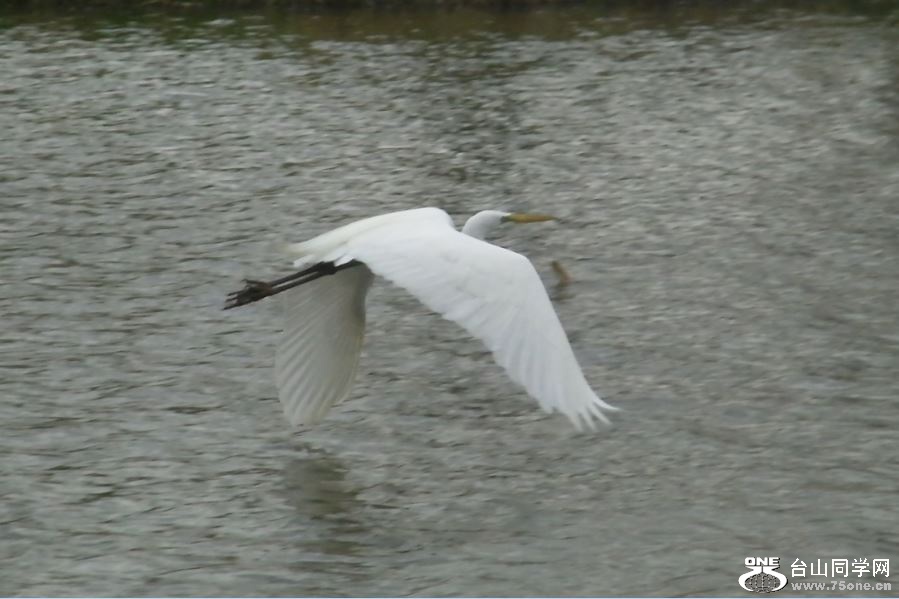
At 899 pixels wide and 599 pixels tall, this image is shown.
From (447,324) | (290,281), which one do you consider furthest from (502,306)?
(447,324)

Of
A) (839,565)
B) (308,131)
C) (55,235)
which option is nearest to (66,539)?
(839,565)

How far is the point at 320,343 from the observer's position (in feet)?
22.4

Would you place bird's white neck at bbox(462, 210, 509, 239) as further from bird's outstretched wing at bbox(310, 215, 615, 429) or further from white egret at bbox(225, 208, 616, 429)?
bird's outstretched wing at bbox(310, 215, 615, 429)

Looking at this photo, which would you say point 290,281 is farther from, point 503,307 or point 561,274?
point 561,274

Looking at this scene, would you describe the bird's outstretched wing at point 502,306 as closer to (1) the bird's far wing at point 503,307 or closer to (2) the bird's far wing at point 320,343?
(1) the bird's far wing at point 503,307

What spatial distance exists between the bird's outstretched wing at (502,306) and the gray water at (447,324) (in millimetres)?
1085

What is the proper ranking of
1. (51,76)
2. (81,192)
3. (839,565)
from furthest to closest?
(51,76) → (81,192) → (839,565)

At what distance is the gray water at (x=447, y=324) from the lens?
616 centimetres

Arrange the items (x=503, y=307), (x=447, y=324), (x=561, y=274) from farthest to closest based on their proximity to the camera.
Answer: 1. (x=561, y=274)
2. (x=447, y=324)
3. (x=503, y=307)

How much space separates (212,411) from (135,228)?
11.9 ft

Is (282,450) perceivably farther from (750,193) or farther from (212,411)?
(750,193)

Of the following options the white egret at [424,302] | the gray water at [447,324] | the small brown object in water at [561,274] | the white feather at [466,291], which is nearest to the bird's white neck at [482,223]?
the white egret at [424,302]

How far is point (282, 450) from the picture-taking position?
7.03 m

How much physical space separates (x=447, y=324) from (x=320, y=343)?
215cm
